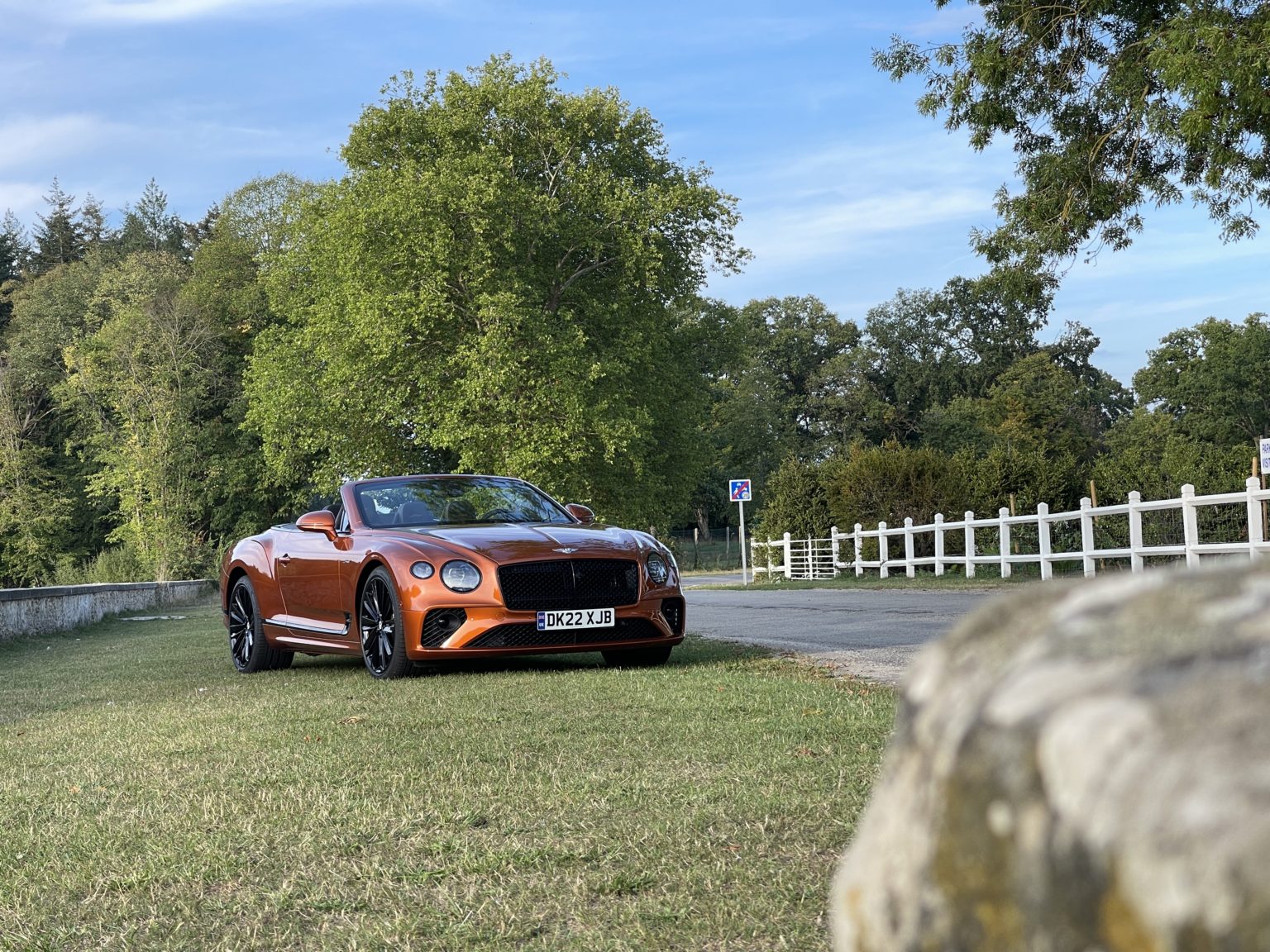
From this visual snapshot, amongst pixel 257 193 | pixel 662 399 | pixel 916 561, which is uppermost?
pixel 257 193

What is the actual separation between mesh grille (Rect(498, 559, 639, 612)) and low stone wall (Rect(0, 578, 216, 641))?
1110cm

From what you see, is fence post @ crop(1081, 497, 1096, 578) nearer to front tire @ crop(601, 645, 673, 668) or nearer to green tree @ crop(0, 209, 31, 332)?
front tire @ crop(601, 645, 673, 668)

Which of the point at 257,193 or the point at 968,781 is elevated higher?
the point at 257,193

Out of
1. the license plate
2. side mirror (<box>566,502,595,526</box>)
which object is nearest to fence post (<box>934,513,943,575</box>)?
side mirror (<box>566,502,595,526</box>)

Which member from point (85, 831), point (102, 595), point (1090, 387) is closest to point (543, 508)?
point (85, 831)

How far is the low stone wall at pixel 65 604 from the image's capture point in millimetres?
18781

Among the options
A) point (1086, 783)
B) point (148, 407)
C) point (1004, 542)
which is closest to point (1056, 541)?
point (1004, 542)

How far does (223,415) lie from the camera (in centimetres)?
6450

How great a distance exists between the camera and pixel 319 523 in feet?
35.9

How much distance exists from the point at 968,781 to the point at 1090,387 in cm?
9467

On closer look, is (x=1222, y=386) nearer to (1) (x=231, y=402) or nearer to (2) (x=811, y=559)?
(2) (x=811, y=559)

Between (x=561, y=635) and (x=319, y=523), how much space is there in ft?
7.50

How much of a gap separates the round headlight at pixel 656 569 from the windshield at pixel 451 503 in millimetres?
1044

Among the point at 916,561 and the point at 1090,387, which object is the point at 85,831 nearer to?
the point at 916,561
